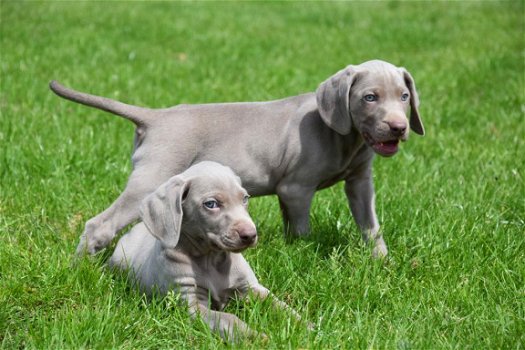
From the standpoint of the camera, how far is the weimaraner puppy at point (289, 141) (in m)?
4.41

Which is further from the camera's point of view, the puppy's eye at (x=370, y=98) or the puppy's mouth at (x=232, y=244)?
the puppy's eye at (x=370, y=98)

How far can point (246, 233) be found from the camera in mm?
3605

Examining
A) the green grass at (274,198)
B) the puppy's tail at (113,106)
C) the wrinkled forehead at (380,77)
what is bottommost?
the green grass at (274,198)

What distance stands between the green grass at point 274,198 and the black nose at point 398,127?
2.16 feet

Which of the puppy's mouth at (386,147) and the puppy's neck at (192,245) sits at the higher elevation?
the puppy's mouth at (386,147)

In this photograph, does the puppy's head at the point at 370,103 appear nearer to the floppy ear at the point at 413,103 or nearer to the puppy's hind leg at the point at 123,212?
the floppy ear at the point at 413,103

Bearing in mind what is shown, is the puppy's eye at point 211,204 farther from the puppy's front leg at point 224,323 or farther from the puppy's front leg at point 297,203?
the puppy's front leg at point 297,203

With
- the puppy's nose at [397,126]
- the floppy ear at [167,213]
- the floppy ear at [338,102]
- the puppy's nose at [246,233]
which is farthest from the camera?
the floppy ear at [338,102]

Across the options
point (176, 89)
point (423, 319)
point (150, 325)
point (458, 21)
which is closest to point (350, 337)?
point (423, 319)

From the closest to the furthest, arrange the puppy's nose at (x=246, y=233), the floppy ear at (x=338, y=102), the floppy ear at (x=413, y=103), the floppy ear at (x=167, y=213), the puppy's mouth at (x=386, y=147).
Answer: the puppy's nose at (x=246, y=233), the floppy ear at (x=167, y=213), the puppy's mouth at (x=386, y=147), the floppy ear at (x=338, y=102), the floppy ear at (x=413, y=103)

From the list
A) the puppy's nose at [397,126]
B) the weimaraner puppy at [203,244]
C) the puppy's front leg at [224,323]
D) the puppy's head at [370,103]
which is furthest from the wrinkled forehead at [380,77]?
the puppy's front leg at [224,323]

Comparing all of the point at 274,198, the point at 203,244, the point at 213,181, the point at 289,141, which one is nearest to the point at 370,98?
the point at 289,141

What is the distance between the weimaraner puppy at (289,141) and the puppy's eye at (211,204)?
28.1 inches

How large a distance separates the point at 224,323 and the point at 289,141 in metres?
1.34
